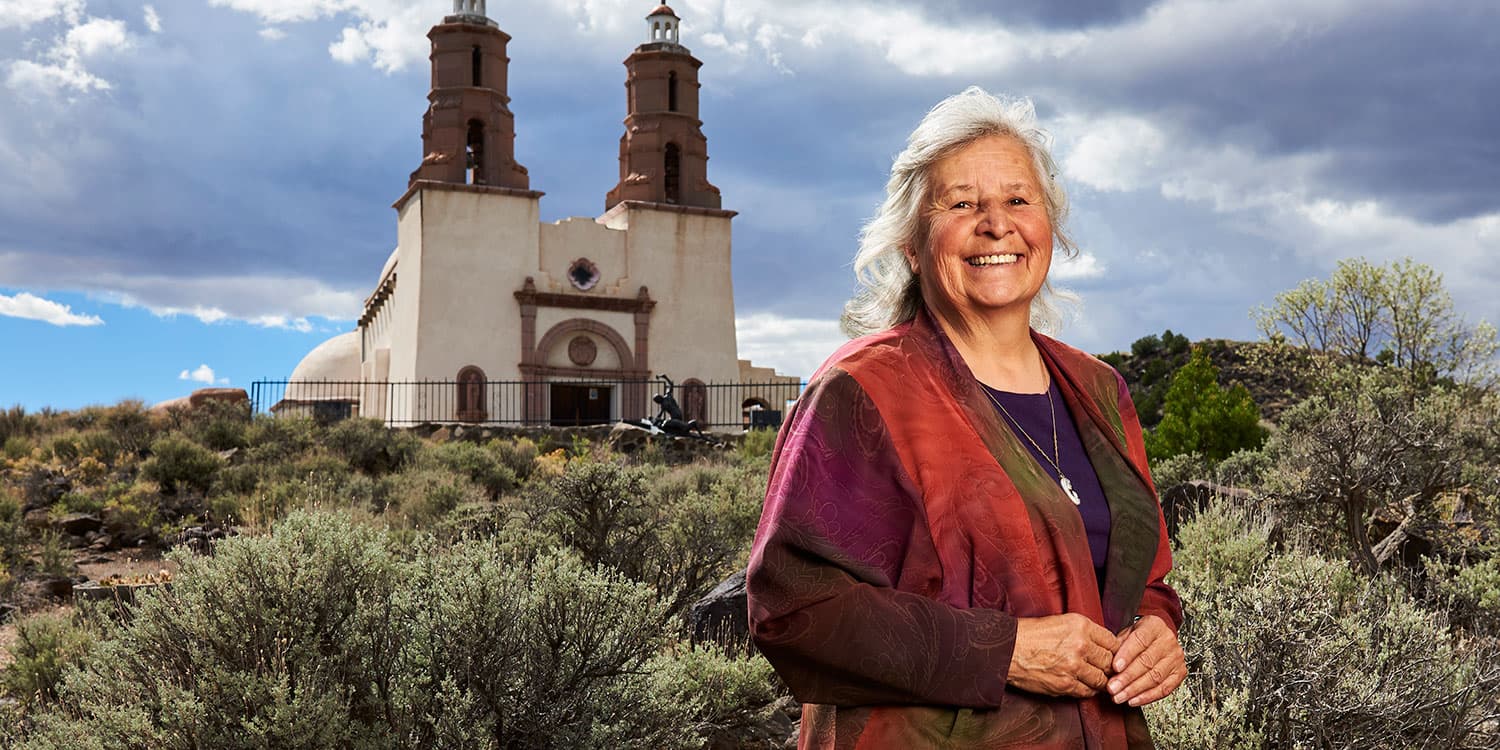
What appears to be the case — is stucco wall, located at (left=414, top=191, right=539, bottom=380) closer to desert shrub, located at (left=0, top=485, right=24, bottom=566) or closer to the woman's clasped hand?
desert shrub, located at (left=0, top=485, right=24, bottom=566)

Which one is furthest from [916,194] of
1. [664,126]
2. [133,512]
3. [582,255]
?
[664,126]

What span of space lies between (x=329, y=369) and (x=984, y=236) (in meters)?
Result: 35.2

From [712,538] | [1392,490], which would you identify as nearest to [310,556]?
[712,538]

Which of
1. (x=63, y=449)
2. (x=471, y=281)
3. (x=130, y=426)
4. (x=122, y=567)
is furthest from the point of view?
(x=471, y=281)

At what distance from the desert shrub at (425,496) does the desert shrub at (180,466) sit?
96.5 inches

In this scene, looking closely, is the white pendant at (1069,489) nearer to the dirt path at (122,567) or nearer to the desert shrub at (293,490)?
the dirt path at (122,567)

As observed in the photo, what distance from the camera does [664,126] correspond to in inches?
1115

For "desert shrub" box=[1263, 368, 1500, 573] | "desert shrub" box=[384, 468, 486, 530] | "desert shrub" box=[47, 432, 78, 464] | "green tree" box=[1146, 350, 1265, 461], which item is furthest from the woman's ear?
"desert shrub" box=[47, 432, 78, 464]

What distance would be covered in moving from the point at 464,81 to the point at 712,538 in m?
21.6

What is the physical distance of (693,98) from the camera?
2895 cm

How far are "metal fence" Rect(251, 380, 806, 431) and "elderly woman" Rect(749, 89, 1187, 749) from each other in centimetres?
2213

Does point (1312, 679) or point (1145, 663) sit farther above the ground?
point (1145, 663)

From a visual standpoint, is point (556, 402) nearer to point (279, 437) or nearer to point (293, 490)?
point (279, 437)

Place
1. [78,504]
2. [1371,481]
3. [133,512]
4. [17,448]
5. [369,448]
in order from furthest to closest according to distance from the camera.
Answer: [17,448]
[369,448]
[78,504]
[133,512]
[1371,481]
